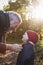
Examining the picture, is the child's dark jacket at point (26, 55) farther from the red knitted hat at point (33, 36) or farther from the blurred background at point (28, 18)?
the blurred background at point (28, 18)

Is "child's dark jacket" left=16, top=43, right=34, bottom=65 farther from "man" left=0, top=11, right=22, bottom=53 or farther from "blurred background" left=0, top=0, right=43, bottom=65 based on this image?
"blurred background" left=0, top=0, right=43, bottom=65

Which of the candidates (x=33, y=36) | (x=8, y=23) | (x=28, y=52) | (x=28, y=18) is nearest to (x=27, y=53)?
(x=28, y=52)

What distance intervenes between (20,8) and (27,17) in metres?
0.21

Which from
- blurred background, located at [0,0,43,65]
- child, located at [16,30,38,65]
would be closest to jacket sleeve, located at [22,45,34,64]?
child, located at [16,30,38,65]

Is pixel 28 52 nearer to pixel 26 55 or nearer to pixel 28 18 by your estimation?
pixel 26 55

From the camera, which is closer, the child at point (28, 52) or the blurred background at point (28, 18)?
the child at point (28, 52)

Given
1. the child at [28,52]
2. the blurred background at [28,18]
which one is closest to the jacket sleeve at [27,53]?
the child at [28,52]

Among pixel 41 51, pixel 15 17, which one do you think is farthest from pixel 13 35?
pixel 15 17

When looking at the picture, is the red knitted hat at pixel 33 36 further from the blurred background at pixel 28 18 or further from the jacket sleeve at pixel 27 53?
the blurred background at pixel 28 18

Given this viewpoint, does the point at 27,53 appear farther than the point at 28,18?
No

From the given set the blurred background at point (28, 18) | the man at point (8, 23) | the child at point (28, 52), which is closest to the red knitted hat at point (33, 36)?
Answer: the child at point (28, 52)

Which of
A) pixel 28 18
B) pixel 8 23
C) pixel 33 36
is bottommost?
pixel 28 18

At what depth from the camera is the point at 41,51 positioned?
177 inches

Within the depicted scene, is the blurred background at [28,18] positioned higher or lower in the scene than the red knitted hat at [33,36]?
lower
